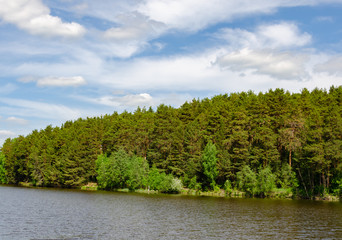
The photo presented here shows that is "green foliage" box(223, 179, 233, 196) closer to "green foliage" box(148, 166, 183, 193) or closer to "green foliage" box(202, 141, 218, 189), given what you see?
"green foliage" box(202, 141, 218, 189)

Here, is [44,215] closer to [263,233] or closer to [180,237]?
[180,237]

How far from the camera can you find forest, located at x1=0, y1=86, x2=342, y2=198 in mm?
82062

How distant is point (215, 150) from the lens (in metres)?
95.1

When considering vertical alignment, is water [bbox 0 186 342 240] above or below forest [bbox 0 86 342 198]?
below

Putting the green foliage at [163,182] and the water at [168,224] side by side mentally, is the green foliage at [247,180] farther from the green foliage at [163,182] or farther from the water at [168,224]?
the water at [168,224]

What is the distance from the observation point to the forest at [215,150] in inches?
3231

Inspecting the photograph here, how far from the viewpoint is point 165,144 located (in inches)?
4232

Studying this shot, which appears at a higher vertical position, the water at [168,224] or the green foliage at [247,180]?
the green foliage at [247,180]

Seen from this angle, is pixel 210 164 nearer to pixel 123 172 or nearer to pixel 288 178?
pixel 288 178

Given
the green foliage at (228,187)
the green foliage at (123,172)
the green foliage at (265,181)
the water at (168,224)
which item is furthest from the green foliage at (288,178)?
the green foliage at (123,172)

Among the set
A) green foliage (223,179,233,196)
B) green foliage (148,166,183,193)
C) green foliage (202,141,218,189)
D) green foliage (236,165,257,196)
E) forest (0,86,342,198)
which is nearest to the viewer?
forest (0,86,342,198)

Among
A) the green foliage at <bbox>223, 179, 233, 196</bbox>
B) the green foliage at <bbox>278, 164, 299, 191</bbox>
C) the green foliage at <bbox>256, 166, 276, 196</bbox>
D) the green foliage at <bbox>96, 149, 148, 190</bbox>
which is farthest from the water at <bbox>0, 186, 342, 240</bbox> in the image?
the green foliage at <bbox>96, 149, 148, 190</bbox>

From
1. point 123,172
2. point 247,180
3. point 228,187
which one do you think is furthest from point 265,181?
point 123,172

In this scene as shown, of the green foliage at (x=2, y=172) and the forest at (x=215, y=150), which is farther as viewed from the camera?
the green foliage at (x=2, y=172)
